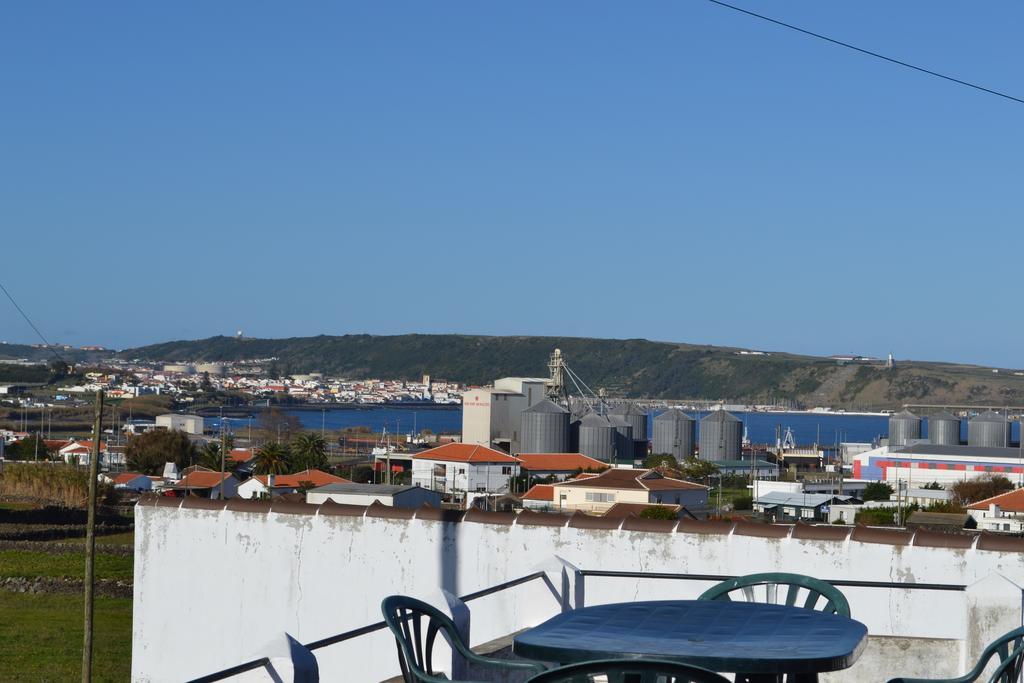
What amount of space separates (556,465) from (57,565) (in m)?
45.0

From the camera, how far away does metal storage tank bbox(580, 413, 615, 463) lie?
8229 cm

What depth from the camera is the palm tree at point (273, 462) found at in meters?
60.4

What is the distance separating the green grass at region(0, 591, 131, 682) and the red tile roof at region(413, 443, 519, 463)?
40.2 meters

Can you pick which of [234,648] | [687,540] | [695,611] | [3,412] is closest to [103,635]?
[234,648]

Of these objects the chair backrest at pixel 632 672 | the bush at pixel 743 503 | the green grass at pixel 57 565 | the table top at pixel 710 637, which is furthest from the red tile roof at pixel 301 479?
the chair backrest at pixel 632 672

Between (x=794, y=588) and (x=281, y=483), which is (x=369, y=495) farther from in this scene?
(x=281, y=483)

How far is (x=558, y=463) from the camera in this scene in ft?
235

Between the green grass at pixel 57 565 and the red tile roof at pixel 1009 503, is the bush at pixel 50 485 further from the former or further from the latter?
the red tile roof at pixel 1009 503

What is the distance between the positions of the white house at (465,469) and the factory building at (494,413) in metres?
21.4

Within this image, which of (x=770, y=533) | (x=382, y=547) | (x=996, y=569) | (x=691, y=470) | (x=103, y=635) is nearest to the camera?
(x=996, y=569)

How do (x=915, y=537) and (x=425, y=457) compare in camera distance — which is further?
(x=425, y=457)

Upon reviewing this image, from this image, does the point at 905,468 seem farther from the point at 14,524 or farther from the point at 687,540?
the point at 687,540

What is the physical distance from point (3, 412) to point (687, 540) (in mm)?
130950

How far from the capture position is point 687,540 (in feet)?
24.2
